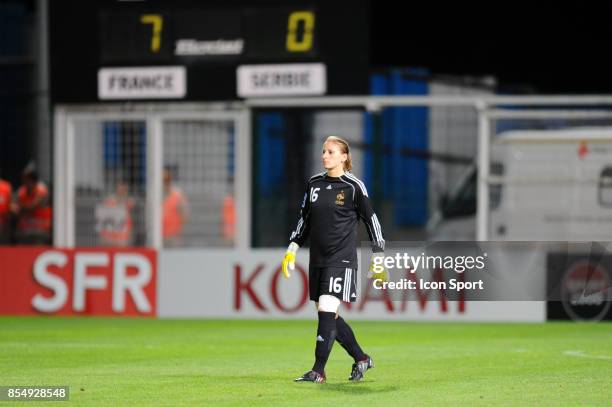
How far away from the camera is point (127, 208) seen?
18828mm

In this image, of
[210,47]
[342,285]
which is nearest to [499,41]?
[210,47]

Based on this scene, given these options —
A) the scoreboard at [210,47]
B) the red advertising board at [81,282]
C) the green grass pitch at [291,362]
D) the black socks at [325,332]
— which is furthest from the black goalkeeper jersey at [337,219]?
the red advertising board at [81,282]

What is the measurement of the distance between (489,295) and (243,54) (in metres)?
7.50

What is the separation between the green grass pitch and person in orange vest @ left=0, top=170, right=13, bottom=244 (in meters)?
1.89

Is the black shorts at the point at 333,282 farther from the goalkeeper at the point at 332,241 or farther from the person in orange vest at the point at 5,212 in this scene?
the person in orange vest at the point at 5,212

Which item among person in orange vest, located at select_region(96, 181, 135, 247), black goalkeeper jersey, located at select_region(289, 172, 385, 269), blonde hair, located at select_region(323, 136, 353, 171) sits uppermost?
blonde hair, located at select_region(323, 136, 353, 171)

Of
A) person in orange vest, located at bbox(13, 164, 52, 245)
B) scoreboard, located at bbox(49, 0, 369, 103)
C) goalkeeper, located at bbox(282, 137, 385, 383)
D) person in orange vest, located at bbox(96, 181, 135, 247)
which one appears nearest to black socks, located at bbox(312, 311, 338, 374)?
goalkeeper, located at bbox(282, 137, 385, 383)

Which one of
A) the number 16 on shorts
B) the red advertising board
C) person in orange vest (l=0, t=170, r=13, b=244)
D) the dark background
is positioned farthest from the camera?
the dark background

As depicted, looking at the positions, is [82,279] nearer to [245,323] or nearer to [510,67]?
[245,323]

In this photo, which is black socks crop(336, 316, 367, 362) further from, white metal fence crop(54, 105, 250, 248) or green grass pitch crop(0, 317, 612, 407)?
white metal fence crop(54, 105, 250, 248)

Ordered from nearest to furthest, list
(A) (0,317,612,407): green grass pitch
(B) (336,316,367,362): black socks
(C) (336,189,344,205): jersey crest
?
(A) (0,317,612,407): green grass pitch → (C) (336,189,344,205): jersey crest → (B) (336,316,367,362): black socks

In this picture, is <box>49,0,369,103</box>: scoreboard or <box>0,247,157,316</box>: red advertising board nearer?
<box>49,0,369,103</box>: scoreboard

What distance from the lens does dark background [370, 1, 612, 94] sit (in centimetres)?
2345

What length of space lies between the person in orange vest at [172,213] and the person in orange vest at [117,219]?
0.47m
